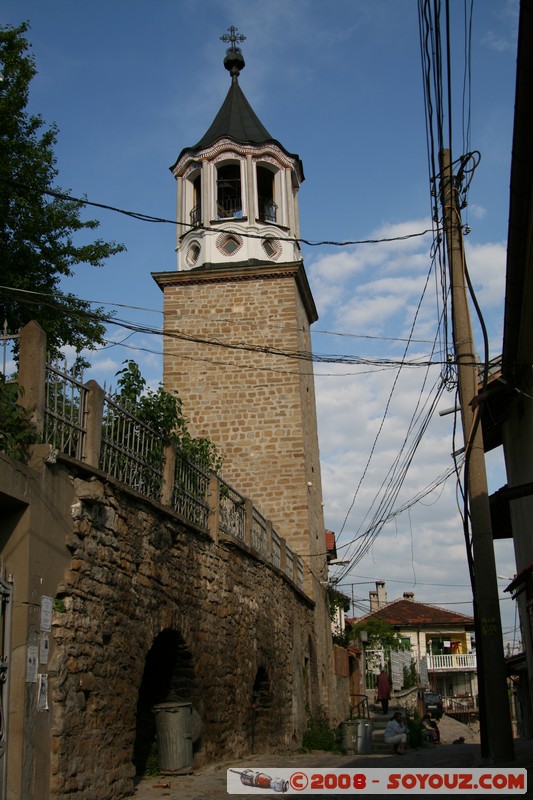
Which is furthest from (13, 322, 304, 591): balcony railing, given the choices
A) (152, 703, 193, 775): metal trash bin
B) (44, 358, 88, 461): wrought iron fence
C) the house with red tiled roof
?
the house with red tiled roof

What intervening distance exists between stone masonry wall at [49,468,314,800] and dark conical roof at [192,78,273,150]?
44.9 feet

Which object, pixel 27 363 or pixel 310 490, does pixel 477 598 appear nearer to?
pixel 27 363

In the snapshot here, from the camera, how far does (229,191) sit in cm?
2364

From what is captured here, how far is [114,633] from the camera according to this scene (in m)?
7.60

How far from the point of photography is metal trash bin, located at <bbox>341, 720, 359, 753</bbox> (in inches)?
632

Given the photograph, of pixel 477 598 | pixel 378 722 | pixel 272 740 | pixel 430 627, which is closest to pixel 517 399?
pixel 477 598

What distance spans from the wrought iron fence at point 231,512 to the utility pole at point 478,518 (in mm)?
4041

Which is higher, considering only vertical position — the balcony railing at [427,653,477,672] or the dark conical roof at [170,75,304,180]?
the dark conical roof at [170,75,304,180]

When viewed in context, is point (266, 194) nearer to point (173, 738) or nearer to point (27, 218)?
point (27, 218)

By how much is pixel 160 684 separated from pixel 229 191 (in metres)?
16.7

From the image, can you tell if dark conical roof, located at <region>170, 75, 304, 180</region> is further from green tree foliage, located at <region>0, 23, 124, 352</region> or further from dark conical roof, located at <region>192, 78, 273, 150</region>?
green tree foliage, located at <region>0, 23, 124, 352</region>

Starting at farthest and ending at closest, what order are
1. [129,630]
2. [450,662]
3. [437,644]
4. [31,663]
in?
1. [437,644]
2. [450,662]
3. [129,630]
4. [31,663]

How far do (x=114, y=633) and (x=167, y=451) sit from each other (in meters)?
2.50

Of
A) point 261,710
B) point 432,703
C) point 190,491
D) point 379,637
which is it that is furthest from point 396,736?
point 379,637
